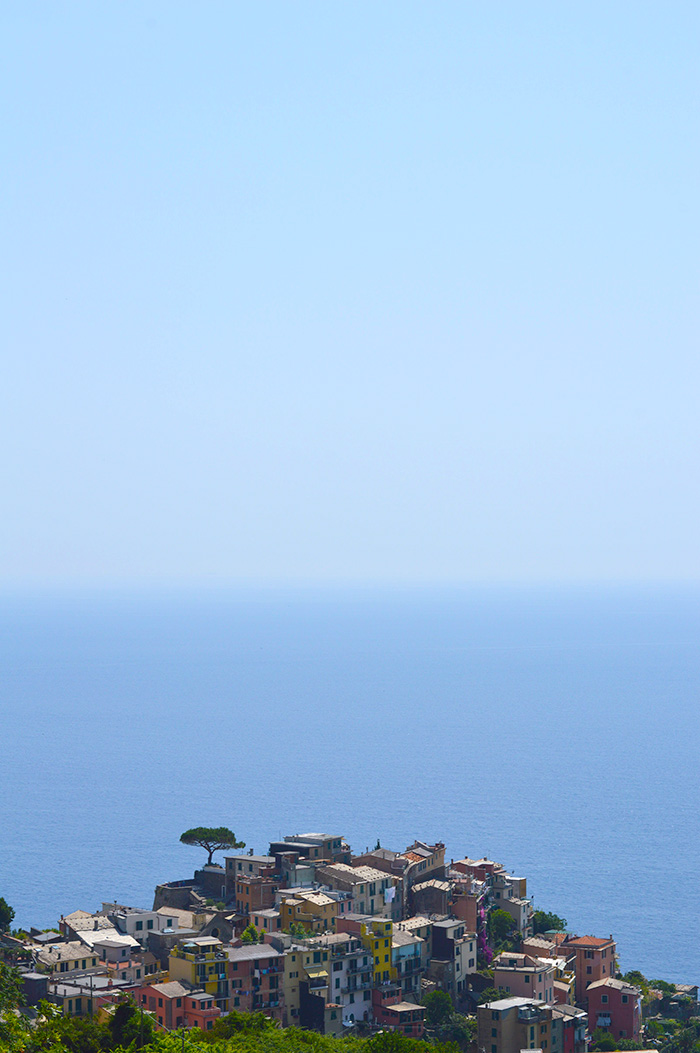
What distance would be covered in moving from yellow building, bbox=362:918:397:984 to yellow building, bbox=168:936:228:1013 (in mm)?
5412

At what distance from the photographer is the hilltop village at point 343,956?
42.4m

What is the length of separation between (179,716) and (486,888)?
10969cm

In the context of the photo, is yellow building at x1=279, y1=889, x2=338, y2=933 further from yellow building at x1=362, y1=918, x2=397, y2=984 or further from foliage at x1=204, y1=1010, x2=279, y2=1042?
foliage at x1=204, y1=1010, x2=279, y2=1042

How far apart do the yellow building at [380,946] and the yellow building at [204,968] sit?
213 inches

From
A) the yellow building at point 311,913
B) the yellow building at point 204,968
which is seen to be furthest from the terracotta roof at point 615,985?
the yellow building at point 204,968

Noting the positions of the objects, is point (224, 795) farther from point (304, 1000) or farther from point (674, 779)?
point (304, 1000)

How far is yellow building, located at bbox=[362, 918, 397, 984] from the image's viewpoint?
1784 inches

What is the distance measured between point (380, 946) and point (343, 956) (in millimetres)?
1660

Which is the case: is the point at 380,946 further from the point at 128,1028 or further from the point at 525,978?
the point at 128,1028

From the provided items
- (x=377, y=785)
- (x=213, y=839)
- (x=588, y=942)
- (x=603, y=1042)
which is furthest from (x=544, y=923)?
(x=377, y=785)

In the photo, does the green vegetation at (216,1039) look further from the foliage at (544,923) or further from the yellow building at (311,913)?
the foliage at (544,923)

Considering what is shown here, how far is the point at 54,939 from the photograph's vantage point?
1848 inches

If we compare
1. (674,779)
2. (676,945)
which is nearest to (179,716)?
(674,779)

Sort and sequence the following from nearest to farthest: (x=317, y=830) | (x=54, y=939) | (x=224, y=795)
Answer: (x=54, y=939)
(x=317, y=830)
(x=224, y=795)
